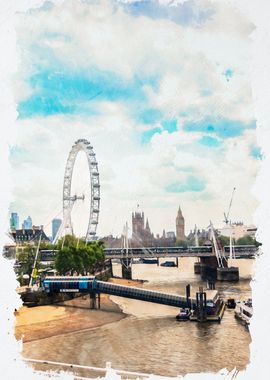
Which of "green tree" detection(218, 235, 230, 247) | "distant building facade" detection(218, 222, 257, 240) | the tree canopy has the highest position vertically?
"distant building facade" detection(218, 222, 257, 240)

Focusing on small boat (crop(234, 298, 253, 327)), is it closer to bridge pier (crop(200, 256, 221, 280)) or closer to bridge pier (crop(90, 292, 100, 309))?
bridge pier (crop(90, 292, 100, 309))

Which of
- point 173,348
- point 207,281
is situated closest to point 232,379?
point 173,348

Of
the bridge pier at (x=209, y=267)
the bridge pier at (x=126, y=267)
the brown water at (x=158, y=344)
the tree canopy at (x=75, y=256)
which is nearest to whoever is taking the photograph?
the brown water at (x=158, y=344)

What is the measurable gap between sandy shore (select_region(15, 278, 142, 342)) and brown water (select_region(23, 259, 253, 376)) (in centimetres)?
15

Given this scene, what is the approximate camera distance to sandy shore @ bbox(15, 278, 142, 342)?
20.3ft

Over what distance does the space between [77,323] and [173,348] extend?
1.59m

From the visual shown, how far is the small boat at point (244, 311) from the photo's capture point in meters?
5.91

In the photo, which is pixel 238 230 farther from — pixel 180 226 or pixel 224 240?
pixel 224 240

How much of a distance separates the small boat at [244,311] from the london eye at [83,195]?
2.49 metres

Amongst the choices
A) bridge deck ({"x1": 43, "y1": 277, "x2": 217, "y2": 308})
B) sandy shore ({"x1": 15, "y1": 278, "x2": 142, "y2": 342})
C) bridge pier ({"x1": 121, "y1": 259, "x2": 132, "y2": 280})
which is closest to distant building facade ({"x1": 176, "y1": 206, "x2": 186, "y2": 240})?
bridge deck ({"x1": 43, "y1": 277, "x2": 217, "y2": 308})

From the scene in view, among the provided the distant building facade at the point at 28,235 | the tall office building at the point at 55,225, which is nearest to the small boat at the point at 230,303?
the tall office building at the point at 55,225

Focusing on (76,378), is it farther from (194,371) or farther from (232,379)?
(232,379)

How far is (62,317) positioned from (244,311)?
97.3 inches

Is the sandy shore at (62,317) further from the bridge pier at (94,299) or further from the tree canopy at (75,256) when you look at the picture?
the tree canopy at (75,256)
